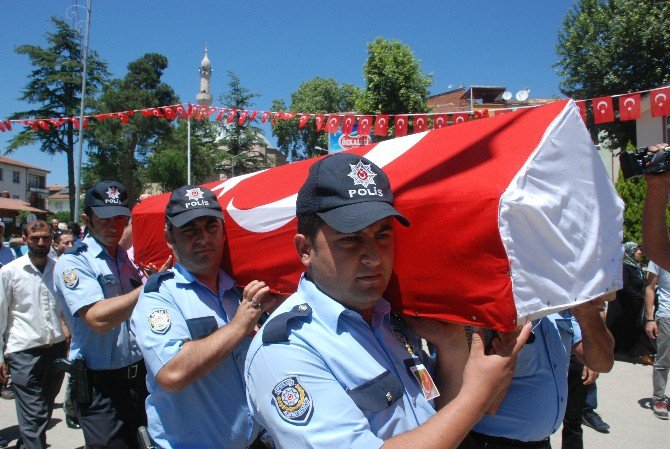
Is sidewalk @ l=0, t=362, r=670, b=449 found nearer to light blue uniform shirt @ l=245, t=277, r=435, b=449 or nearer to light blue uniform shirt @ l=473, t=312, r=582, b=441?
light blue uniform shirt @ l=473, t=312, r=582, b=441

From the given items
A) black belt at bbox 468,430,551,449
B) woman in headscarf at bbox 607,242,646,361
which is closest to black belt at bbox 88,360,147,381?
black belt at bbox 468,430,551,449

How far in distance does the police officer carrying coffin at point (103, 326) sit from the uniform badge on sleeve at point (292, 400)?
1590 millimetres

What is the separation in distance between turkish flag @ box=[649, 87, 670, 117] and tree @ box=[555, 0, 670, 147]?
9.65m

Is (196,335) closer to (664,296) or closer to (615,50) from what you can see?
(664,296)

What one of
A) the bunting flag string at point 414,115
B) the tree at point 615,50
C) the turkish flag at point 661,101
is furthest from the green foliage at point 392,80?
the turkish flag at point 661,101

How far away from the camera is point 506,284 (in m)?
1.22

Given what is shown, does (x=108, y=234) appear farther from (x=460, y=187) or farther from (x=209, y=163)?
(x=209, y=163)

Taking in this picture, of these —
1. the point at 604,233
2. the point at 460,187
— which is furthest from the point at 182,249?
the point at 604,233

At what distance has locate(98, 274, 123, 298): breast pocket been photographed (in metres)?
Answer: 2.91

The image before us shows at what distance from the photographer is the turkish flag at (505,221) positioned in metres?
1.24

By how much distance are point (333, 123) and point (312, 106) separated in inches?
1405

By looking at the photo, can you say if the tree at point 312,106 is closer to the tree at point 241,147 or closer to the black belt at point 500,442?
the tree at point 241,147

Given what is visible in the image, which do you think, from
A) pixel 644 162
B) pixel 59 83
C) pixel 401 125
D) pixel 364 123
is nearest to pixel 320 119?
pixel 364 123

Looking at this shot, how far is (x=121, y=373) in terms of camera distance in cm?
286
